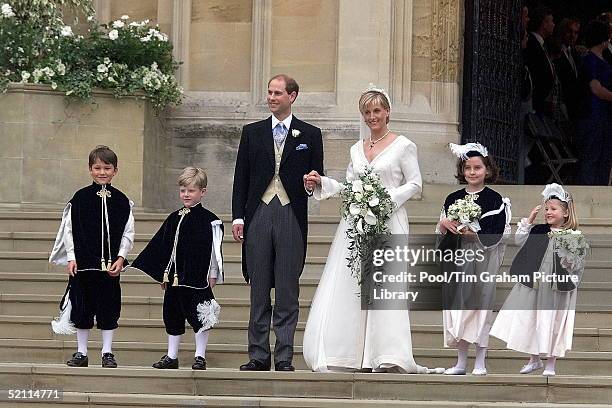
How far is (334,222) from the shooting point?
1566 centimetres

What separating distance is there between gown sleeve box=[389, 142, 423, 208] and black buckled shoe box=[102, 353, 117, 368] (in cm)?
224

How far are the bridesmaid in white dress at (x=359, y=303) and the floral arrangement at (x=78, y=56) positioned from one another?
4828mm

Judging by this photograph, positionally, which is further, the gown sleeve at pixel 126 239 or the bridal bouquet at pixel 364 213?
the gown sleeve at pixel 126 239

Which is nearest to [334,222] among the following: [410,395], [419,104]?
[419,104]

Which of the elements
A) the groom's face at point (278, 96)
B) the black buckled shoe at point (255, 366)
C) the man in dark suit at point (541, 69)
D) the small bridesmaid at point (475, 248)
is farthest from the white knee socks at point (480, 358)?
the man in dark suit at point (541, 69)

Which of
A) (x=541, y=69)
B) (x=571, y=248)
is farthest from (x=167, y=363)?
(x=541, y=69)

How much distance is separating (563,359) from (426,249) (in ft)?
4.11

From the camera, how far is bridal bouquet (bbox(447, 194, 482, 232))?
12422mm

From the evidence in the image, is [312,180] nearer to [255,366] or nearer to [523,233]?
[255,366]

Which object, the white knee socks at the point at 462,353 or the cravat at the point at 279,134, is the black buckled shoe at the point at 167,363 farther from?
the white knee socks at the point at 462,353

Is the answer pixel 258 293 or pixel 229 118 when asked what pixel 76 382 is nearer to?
pixel 258 293

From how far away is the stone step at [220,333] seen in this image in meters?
12.9

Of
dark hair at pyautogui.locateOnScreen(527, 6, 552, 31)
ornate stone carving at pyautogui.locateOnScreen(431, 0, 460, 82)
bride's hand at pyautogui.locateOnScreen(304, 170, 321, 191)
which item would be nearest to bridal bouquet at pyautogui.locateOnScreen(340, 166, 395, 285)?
bride's hand at pyautogui.locateOnScreen(304, 170, 321, 191)

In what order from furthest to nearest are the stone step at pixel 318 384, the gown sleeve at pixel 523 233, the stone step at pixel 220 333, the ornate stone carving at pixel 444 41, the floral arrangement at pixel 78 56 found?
the ornate stone carving at pixel 444 41 → the floral arrangement at pixel 78 56 → the stone step at pixel 220 333 → the gown sleeve at pixel 523 233 → the stone step at pixel 318 384
